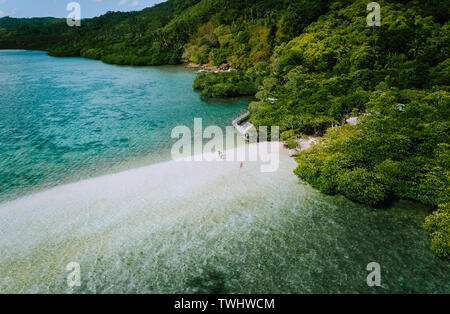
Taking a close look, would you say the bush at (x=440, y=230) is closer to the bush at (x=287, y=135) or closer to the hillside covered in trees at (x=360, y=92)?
the hillside covered in trees at (x=360, y=92)

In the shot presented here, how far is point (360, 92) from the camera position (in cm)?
2845

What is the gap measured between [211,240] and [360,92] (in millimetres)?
26975

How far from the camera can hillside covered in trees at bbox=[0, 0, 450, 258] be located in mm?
17250

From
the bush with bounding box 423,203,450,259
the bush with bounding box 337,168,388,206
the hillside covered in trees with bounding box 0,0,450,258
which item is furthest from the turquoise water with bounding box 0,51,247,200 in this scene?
the bush with bounding box 423,203,450,259

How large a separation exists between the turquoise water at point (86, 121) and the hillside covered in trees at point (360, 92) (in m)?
10.9

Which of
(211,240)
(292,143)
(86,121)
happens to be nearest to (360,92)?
(292,143)

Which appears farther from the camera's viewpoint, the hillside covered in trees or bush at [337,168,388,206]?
the hillside covered in trees

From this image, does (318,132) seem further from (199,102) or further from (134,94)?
(134,94)

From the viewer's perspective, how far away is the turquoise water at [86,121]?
24.1 metres

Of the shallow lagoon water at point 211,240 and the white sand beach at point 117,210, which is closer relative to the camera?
the shallow lagoon water at point 211,240

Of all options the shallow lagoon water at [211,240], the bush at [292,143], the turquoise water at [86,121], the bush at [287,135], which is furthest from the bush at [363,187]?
the turquoise water at [86,121]

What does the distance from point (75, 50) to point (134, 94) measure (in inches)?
4220

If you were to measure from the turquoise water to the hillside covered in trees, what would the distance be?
428 inches

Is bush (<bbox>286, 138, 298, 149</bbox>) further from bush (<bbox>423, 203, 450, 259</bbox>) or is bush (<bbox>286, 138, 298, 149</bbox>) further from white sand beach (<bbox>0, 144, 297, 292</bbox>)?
bush (<bbox>423, 203, 450, 259</bbox>)
